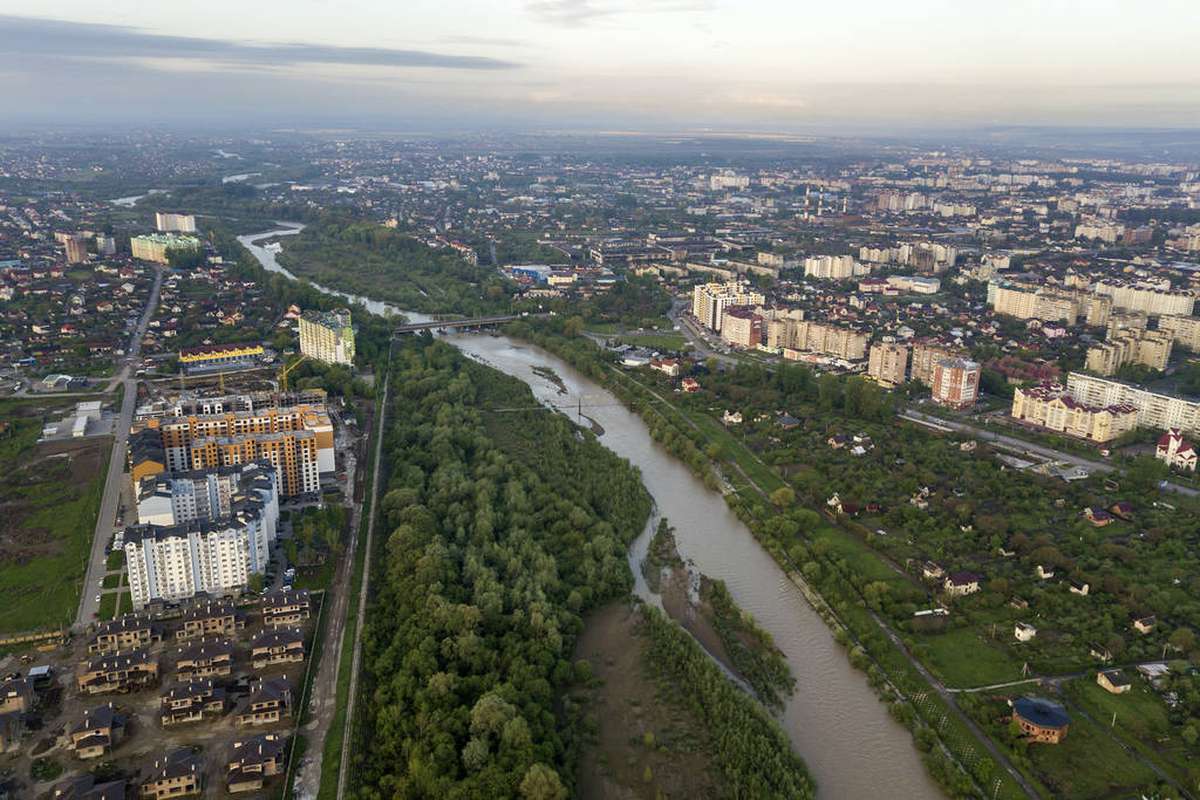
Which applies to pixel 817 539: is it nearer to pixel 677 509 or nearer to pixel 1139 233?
pixel 677 509

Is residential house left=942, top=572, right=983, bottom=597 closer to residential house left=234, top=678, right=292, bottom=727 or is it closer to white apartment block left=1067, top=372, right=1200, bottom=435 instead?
residential house left=234, top=678, right=292, bottom=727

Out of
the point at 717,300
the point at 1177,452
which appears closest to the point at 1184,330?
the point at 1177,452

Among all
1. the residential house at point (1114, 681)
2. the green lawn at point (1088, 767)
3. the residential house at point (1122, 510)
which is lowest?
the green lawn at point (1088, 767)

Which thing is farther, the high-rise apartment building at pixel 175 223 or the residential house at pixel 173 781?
the high-rise apartment building at pixel 175 223

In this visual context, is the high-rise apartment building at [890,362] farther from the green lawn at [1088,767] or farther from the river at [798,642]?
the green lawn at [1088,767]

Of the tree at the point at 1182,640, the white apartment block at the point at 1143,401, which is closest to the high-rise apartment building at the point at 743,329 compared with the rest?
the white apartment block at the point at 1143,401
